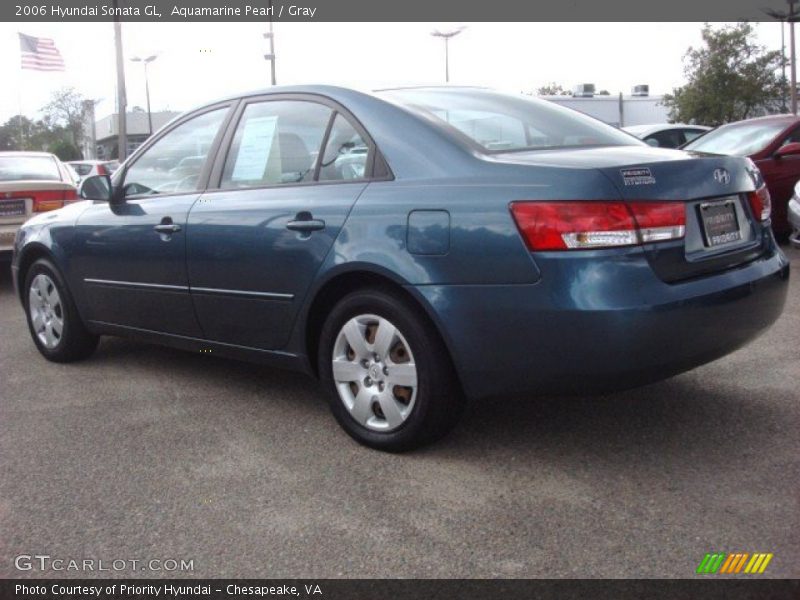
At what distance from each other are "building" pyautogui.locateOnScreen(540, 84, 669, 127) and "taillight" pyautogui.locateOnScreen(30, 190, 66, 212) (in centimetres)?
2080

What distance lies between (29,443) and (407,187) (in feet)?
7.06

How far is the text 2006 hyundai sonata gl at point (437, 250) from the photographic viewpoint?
10.8ft

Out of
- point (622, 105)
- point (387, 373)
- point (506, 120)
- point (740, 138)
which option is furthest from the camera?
point (622, 105)

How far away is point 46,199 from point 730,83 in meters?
37.1

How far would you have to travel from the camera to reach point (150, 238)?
191 inches

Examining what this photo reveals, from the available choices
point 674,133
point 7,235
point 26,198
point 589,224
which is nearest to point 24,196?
point 26,198

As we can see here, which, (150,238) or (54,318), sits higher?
(150,238)

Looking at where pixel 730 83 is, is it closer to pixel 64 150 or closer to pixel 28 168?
pixel 28 168

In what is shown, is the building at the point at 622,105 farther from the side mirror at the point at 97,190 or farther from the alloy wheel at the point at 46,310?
the side mirror at the point at 97,190

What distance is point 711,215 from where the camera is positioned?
357cm

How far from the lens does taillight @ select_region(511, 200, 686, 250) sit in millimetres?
3260
